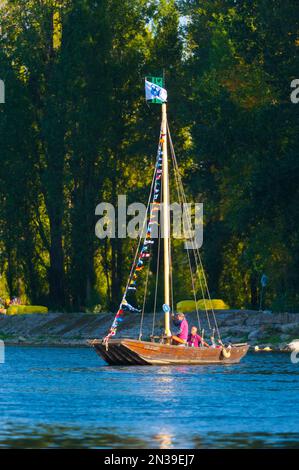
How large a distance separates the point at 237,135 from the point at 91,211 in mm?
22832

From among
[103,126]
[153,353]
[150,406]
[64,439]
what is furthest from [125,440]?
[103,126]

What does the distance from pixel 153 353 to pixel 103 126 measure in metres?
44.1

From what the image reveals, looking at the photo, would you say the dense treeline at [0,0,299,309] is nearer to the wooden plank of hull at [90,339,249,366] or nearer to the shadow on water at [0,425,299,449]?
the wooden plank of hull at [90,339,249,366]

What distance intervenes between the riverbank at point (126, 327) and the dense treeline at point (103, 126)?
3.48 metres

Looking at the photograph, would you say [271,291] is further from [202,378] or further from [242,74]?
[202,378]

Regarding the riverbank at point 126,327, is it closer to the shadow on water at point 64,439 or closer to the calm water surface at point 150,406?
the calm water surface at point 150,406

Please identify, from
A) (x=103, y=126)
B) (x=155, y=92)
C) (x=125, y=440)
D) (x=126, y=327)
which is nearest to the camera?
(x=125, y=440)

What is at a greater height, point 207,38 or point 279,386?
point 207,38

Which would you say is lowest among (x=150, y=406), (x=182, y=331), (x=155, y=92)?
(x=150, y=406)

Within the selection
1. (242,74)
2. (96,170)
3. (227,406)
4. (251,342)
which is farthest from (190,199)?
(227,406)

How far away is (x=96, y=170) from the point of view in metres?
105

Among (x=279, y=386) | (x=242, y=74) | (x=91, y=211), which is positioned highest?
(x=242, y=74)

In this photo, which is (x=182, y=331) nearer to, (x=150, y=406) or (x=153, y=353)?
(x=153, y=353)

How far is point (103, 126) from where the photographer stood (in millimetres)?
101625
